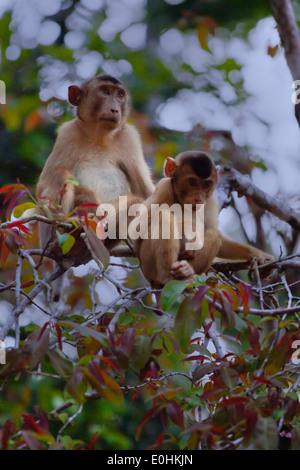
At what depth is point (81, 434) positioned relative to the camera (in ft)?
18.8

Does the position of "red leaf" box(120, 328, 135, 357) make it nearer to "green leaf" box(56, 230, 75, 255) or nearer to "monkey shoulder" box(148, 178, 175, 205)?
"green leaf" box(56, 230, 75, 255)

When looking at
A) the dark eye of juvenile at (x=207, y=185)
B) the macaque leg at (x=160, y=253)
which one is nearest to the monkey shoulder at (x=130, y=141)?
the dark eye of juvenile at (x=207, y=185)

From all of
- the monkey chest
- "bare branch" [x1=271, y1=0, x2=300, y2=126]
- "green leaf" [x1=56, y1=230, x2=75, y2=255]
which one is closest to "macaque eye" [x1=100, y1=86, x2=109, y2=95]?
the monkey chest

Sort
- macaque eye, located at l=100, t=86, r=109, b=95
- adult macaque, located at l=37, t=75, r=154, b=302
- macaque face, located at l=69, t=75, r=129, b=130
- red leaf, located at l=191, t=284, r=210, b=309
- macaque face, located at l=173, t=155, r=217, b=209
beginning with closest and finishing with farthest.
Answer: red leaf, located at l=191, t=284, r=210, b=309
macaque face, located at l=173, t=155, r=217, b=209
adult macaque, located at l=37, t=75, r=154, b=302
macaque face, located at l=69, t=75, r=129, b=130
macaque eye, located at l=100, t=86, r=109, b=95

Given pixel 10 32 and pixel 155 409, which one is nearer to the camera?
pixel 155 409

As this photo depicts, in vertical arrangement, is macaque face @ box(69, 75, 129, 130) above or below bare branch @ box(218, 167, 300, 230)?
above

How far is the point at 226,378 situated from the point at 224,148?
544 cm

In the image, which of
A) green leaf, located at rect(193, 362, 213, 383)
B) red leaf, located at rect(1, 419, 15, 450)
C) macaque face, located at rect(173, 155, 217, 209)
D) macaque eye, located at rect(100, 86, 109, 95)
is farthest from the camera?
macaque eye, located at rect(100, 86, 109, 95)

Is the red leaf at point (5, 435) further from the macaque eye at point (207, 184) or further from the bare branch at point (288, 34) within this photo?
the bare branch at point (288, 34)

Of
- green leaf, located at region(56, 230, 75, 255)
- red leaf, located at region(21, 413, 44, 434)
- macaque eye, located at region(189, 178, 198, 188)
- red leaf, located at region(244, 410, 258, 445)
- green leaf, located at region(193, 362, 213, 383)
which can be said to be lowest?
green leaf, located at region(193, 362, 213, 383)

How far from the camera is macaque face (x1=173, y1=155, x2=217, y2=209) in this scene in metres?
3.75
